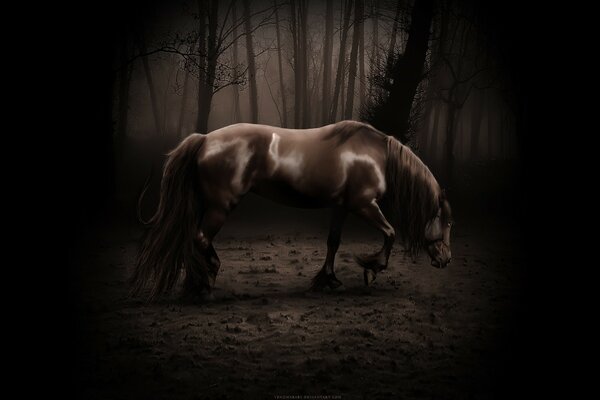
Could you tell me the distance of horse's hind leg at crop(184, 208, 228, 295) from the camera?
17.9ft

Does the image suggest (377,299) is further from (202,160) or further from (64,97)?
(64,97)

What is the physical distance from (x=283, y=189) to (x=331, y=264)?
38.6 inches

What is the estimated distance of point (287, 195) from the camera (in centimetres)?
588

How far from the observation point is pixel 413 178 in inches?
236

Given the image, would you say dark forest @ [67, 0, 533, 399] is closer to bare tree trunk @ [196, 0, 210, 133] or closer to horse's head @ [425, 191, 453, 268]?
horse's head @ [425, 191, 453, 268]

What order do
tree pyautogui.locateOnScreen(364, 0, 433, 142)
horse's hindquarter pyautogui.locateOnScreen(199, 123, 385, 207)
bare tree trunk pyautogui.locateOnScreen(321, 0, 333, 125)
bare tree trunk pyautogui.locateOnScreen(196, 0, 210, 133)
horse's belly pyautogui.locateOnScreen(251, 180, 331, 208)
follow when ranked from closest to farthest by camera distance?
horse's hindquarter pyautogui.locateOnScreen(199, 123, 385, 207)
horse's belly pyautogui.locateOnScreen(251, 180, 331, 208)
tree pyautogui.locateOnScreen(364, 0, 433, 142)
bare tree trunk pyautogui.locateOnScreen(196, 0, 210, 133)
bare tree trunk pyautogui.locateOnScreen(321, 0, 333, 125)

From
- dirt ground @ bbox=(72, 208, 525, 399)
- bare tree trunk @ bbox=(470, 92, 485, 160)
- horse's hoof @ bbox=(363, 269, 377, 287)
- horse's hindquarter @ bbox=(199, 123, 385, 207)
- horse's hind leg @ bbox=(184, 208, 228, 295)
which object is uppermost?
bare tree trunk @ bbox=(470, 92, 485, 160)

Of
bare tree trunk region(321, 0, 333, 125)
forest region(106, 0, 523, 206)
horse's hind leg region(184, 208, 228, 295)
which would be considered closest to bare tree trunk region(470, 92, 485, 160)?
forest region(106, 0, 523, 206)

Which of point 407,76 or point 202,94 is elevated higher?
point 202,94

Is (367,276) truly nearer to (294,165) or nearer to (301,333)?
(294,165)

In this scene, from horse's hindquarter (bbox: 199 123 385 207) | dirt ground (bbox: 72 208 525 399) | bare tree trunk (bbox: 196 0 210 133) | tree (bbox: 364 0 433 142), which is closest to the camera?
dirt ground (bbox: 72 208 525 399)

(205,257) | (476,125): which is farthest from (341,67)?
(205,257)

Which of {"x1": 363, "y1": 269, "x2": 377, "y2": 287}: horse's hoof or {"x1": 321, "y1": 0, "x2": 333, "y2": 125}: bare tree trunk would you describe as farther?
{"x1": 321, "y1": 0, "x2": 333, "y2": 125}: bare tree trunk

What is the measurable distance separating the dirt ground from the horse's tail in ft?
0.91
